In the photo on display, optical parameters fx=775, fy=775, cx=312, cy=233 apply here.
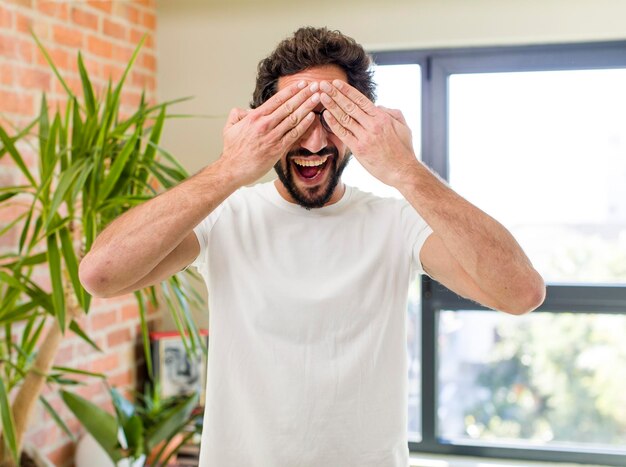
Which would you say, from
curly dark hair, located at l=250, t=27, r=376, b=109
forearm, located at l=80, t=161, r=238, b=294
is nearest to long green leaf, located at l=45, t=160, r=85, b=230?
forearm, located at l=80, t=161, r=238, b=294

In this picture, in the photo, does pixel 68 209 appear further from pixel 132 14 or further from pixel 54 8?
pixel 132 14

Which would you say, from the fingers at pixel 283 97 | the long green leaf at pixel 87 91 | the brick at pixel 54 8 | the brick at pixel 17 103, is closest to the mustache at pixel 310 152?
the fingers at pixel 283 97

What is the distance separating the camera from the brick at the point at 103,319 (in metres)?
3.01

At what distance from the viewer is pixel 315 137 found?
161cm

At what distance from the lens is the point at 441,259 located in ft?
5.30

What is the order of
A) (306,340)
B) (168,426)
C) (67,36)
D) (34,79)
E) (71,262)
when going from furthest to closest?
1. (67,36)
2. (34,79)
3. (168,426)
4. (71,262)
5. (306,340)

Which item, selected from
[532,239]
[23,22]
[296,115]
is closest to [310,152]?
[296,115]

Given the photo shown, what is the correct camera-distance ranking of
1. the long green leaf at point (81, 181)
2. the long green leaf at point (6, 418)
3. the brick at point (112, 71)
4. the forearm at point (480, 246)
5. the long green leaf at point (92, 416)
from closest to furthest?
the forearm at point (480, 246) → the long green leaf at point (6, 418) → the long green leaf at point (81, 181) → the long green leaf at point (92, 416) → the brick at point (112, 71)

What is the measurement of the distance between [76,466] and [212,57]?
1805 millimetres

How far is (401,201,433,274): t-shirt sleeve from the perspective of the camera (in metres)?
1.66

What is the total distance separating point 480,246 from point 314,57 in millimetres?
553

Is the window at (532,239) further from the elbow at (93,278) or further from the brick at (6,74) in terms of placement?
the elbow at (93,278)

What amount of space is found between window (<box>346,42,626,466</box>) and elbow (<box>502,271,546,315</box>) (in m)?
1.83

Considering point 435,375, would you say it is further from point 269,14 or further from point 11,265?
point 11,265
